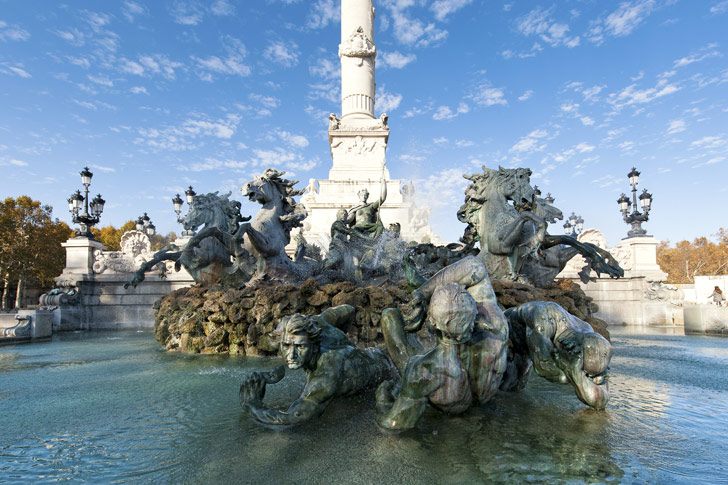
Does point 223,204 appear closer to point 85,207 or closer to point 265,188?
point 265,188

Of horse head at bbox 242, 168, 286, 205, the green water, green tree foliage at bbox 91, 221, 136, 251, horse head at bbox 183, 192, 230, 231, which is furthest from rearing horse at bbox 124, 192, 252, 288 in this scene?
green tree foliage at bbox 91, 221, 136, 251

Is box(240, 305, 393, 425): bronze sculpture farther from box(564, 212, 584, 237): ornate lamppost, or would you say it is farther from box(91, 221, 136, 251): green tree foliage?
box(91, 221, 136, 251): green tree foliage

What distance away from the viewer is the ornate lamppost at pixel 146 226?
2040 cm

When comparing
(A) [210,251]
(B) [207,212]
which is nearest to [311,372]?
(A) [210,251]

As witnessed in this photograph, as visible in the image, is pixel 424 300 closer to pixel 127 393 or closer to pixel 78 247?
pixel 127 393

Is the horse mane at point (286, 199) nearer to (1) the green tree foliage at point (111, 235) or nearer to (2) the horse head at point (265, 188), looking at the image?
(2) the horse head at point (265, 188)

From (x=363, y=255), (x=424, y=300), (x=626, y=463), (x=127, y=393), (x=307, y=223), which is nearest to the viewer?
(x=626, y=463)

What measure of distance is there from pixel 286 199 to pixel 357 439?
23.8ft

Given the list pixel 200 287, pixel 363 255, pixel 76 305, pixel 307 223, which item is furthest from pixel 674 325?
pixel 76 305

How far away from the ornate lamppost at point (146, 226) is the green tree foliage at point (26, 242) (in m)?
14.6

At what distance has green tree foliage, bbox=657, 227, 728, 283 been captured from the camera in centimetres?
4647

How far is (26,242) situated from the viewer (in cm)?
2969

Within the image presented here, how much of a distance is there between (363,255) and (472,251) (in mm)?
2563

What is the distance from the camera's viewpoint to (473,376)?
→ 9.06 feet
